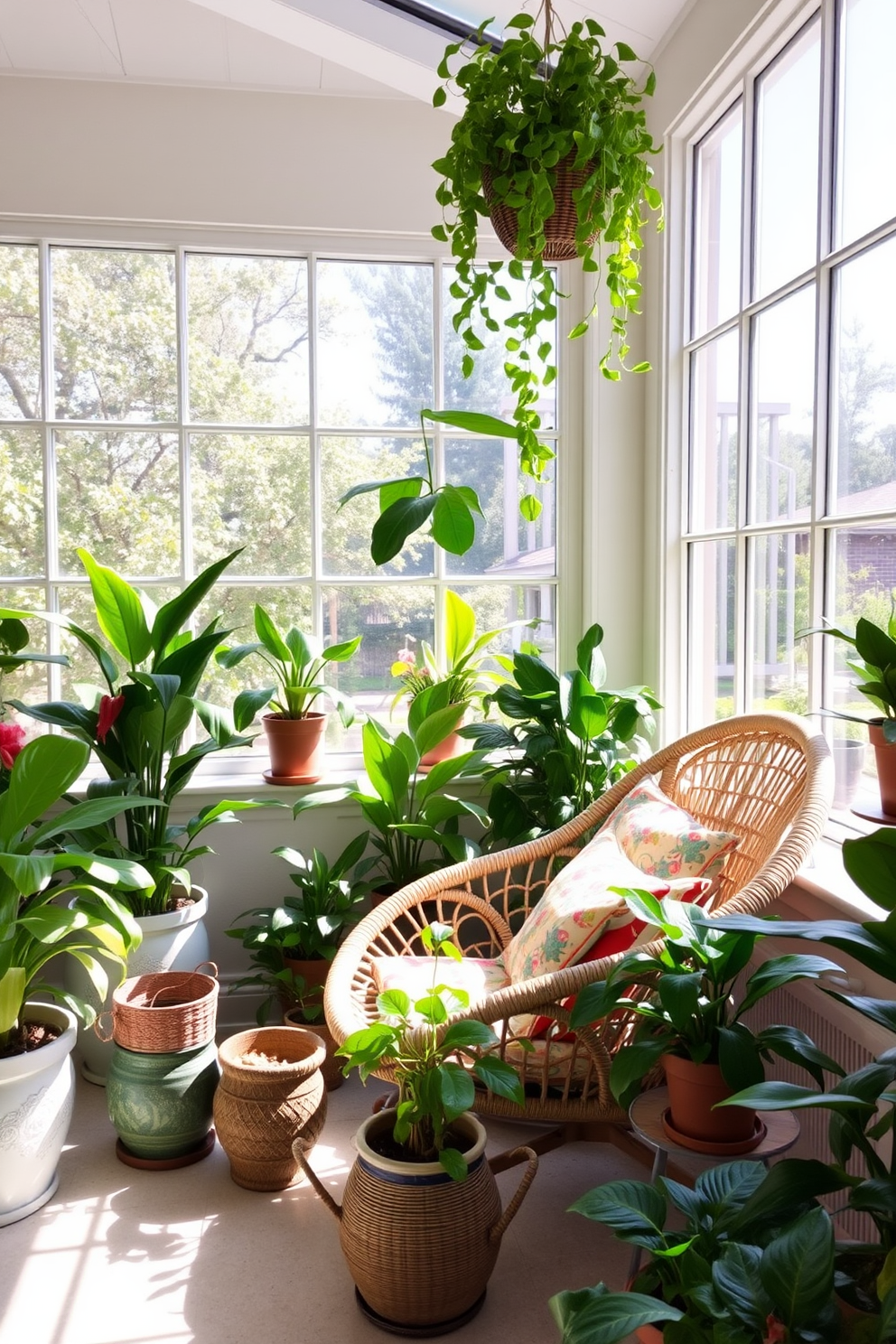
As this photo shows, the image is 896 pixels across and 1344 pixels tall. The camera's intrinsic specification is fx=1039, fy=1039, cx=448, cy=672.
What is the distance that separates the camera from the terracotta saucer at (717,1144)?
1342 mm

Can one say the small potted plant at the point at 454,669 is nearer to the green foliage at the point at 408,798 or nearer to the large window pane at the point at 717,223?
the green foliage at the point at 408,798

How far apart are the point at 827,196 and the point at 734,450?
23.8 inches

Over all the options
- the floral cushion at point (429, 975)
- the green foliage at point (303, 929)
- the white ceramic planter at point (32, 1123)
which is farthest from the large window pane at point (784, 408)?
the white ceramic planter at point (32, 1123)

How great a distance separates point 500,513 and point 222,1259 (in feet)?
6.69

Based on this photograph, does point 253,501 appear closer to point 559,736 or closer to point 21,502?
point 21,502

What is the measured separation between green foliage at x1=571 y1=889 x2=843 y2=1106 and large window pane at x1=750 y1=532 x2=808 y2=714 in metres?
0.79

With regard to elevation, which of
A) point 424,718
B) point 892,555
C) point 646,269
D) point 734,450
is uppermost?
point 646,269

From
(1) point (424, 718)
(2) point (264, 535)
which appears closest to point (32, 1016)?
(1) point (424, 718)

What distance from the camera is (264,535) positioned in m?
3.02

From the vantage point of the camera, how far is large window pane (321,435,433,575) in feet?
9.93

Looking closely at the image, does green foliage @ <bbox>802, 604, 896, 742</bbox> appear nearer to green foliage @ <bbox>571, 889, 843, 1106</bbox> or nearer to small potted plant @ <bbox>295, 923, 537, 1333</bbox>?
green foliage @ <bbox>571, 889, 843, 1106</bbox>

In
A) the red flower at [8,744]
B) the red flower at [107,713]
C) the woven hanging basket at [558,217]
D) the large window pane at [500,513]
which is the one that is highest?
the woven hanging basket at [558,217]

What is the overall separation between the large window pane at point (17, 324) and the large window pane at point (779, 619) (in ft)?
6.63

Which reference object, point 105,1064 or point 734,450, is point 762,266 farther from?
point 105,1064
